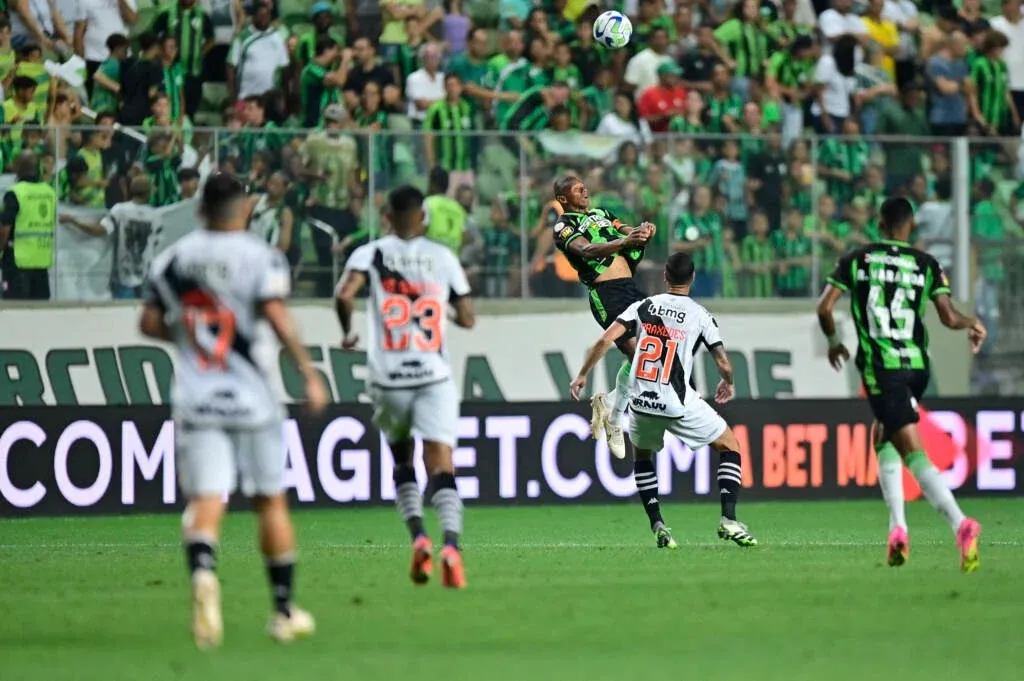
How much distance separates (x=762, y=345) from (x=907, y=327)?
31.5 ft

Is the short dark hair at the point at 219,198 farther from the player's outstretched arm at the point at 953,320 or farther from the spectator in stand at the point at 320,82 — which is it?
the spectator in stand at the point at 320,82

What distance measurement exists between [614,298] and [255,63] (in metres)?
7.75

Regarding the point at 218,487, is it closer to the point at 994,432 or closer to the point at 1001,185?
the point at 994,432

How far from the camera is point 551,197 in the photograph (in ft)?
64.8

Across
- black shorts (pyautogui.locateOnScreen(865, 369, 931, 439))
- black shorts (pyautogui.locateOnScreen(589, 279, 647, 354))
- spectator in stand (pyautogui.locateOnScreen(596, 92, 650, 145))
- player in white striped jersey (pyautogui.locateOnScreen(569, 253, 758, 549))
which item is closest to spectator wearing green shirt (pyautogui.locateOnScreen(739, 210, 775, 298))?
spectator in stand (pyautogui.locateOnScreen(596, 92, 650, 145))

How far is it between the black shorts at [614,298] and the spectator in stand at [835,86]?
857 centimetres

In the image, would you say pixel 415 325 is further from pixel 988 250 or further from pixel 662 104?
pixel 988 250

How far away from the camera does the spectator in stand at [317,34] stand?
2094 cm

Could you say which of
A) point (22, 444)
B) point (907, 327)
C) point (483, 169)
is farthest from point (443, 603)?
point (483, 169)

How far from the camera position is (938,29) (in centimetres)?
2380

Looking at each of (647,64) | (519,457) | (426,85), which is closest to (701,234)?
(647,64)

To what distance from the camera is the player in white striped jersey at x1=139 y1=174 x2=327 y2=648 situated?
792cm

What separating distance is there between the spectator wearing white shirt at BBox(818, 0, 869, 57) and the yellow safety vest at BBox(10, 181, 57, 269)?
962cm

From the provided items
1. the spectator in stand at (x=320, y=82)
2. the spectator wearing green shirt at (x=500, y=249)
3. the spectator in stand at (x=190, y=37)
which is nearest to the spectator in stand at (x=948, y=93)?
the spectator wearing green shirt at (x=500, y=249)
